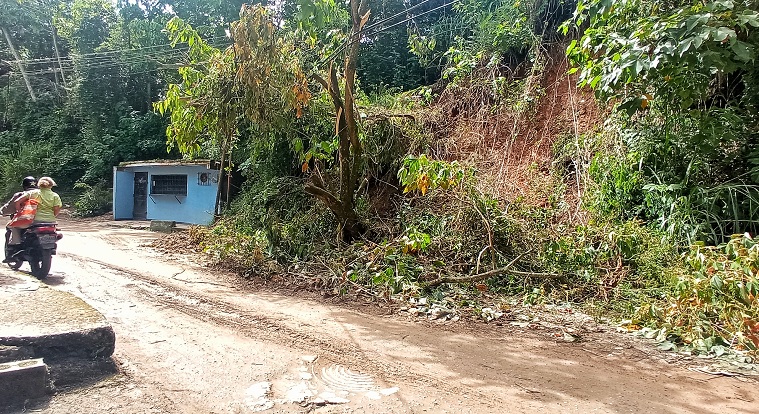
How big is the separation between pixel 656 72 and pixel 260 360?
504cm

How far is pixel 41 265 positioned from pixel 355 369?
17.4 feet

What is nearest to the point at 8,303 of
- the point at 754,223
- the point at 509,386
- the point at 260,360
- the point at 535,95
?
the point at 260,360

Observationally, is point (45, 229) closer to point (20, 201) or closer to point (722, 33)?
point (20, 201)

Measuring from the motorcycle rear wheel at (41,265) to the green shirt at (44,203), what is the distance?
1.61 feet

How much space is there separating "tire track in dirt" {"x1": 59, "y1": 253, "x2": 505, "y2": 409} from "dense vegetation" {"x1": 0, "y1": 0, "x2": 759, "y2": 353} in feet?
4.89

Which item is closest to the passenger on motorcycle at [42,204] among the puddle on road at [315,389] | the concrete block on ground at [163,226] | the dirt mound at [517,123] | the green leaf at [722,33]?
the puddle on road at [315,389]

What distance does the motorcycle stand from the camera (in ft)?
20.7

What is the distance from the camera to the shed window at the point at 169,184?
17047mm

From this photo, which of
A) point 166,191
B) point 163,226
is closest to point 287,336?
point 163,226

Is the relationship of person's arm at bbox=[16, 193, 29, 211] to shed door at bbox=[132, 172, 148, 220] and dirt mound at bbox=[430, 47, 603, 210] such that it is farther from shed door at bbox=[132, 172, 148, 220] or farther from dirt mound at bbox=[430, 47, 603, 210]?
shed door at bbox=[132, 172, 148, 220]

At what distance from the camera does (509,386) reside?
3.44 m

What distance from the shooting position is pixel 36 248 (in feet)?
20.9

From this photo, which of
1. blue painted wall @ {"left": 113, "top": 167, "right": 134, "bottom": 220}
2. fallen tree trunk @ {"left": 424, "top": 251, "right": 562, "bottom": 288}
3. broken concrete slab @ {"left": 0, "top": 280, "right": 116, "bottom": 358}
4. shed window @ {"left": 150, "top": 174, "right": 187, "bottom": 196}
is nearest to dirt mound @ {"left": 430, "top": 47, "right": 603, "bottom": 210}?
fallen tree trunk @ {"left": 424, "top": 251, "right": 562, "bottom": 288}

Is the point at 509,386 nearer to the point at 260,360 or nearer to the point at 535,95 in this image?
the point at 260,360
